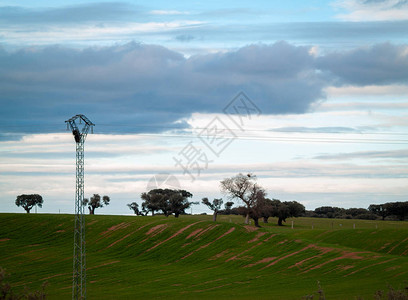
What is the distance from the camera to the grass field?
6150 cm

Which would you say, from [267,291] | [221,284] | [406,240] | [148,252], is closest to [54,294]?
[221,284]

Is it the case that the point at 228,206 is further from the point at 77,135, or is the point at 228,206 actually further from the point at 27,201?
the point at 77,135

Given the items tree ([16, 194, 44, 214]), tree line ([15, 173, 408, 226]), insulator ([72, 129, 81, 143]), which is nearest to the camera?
insulator ([72, 129, 81, 143])

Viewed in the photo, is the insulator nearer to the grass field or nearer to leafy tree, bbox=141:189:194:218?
the grass field

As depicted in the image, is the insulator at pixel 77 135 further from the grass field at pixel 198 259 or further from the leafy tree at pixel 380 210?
the leafy tree at pixel 380 210

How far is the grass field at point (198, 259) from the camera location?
61500 millimetres

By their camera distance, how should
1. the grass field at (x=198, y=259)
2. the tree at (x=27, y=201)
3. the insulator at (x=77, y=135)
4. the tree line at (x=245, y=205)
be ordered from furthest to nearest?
the tree at (x=27, y=201) → the tree line at (x=245, y=205) → the grass field at (x=198, y=259) → the insulator at (x=77, y=135)

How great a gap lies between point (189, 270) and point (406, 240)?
121 feet

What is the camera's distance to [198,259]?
86312 millimetres

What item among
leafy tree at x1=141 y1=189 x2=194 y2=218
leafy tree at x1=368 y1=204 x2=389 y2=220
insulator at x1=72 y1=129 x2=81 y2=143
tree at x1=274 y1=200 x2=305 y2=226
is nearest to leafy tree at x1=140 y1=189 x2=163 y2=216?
leafy tree at x1=141 y1=189 x2=194 y2=218

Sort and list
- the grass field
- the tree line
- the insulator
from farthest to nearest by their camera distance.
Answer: the tree line → the grass field → the insulator

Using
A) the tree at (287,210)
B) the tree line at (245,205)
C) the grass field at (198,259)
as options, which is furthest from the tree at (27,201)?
the tree at (287,210)

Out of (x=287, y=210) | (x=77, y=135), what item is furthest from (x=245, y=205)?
(x=77, y=135)

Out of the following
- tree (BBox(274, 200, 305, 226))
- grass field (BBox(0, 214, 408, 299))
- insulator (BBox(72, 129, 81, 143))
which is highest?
insulator (BBox(72, 129, 81, 143))
